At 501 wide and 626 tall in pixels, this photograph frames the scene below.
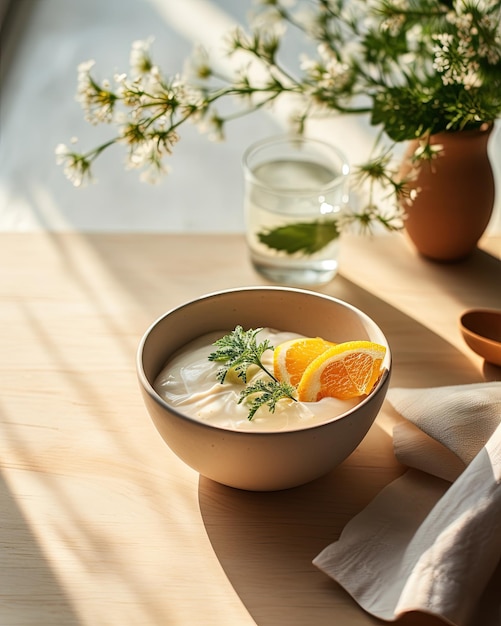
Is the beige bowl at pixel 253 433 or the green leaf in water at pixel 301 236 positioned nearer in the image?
the beige bowl at pixel 253 433

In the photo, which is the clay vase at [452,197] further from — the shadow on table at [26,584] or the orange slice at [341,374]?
the shadow on table at [26,584]

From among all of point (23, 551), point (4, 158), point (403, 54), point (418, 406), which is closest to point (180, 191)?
point (4, 158)

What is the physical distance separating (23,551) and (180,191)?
1071mm

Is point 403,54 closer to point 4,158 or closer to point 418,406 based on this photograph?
point 418,406

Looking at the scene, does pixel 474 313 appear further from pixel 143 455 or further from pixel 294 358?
pixel 143 455

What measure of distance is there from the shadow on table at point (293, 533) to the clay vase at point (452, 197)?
422mm

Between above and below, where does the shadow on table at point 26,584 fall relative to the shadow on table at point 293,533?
below

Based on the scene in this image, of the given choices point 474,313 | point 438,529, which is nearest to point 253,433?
point 438,529

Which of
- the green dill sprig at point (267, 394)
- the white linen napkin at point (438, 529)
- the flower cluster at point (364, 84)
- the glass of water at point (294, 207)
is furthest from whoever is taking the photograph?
the glass of water at point (294, 207)

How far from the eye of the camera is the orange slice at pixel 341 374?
0.91 metres

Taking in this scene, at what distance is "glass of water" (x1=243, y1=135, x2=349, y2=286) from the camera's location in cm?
128

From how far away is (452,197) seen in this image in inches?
51.8

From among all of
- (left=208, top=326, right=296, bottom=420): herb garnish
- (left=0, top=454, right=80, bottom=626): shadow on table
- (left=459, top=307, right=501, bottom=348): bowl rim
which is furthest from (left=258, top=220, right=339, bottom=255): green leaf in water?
(left=0, top=454, right=80, bottom=626): shadow on table

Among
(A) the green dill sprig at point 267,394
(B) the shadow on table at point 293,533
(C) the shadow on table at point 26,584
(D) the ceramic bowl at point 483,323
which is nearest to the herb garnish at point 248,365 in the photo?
(A) the green dill sprig at point 267,394
